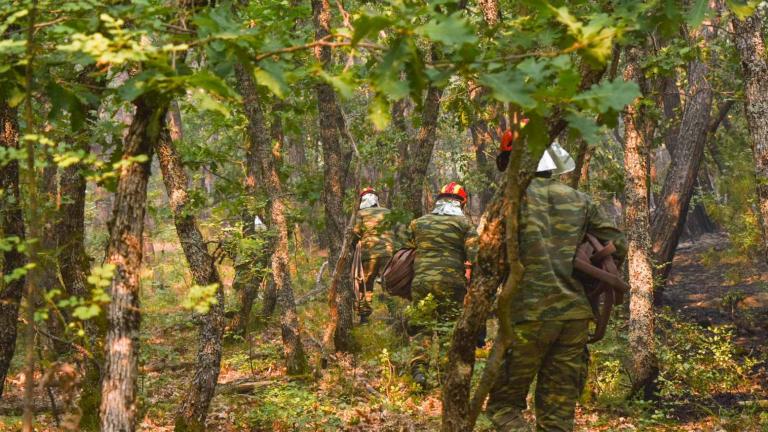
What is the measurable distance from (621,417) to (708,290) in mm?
9072

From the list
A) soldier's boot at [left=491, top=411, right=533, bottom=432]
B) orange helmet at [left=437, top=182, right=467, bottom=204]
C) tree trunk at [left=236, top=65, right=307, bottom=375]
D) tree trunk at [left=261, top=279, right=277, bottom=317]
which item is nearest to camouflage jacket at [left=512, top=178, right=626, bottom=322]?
soldier's boot at [left=491, top=411, right=533, bottom=432]

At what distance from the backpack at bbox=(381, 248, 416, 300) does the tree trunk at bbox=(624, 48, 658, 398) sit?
238 centimetres

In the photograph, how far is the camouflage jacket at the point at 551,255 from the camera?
5215 mm

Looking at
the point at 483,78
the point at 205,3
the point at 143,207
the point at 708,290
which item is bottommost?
the point at 708,290

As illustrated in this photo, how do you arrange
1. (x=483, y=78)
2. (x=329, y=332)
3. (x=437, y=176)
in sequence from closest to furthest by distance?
(x=483, y=78)
(x=329, y=332)
(x=437, y=176)

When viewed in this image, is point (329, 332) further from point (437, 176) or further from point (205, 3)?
point (437, 176)

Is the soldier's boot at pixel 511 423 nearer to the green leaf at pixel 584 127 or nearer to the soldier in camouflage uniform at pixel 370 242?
the green leaf at pixel 584 127

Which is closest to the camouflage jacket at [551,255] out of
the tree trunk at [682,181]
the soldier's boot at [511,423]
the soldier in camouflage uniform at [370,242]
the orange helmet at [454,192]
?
the soldier's boot at [511,423]

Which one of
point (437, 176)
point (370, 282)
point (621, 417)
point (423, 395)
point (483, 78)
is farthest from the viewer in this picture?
point (437, 176)

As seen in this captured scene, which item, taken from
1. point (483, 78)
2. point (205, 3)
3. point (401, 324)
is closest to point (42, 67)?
point (205, 3)

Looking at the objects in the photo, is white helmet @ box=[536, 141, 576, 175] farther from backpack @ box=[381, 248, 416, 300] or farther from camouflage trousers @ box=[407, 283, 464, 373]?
backpack @ box=[381, 248, 416, 300]

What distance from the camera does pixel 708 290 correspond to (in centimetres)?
1539

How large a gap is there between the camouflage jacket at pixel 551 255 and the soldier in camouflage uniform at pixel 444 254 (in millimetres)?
2647

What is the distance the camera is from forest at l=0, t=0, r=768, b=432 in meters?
3.04
